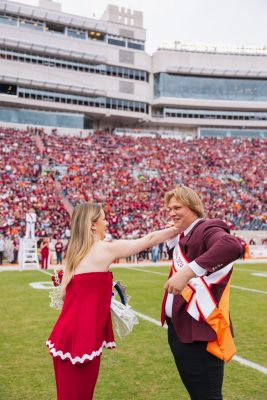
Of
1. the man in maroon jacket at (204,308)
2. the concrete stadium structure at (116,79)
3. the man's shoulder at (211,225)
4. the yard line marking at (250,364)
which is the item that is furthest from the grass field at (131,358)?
the concrete stadium structure at (116,79)

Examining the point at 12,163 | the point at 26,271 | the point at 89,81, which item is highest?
the point at 89,81

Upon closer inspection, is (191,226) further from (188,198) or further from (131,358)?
(131,358)

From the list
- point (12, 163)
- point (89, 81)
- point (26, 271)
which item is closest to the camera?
point (26, 271)

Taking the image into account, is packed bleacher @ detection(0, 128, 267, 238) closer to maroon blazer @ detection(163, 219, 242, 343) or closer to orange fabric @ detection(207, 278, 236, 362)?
maroon blazer @ detection(163, 219, 242, 343)

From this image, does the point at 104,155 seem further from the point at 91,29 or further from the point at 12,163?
the point at 91,29

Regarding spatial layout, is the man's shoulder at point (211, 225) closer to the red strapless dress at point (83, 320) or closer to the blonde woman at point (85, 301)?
the blonde woman at point (85, 301)

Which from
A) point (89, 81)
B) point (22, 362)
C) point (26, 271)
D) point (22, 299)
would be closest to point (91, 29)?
point (89, 81)

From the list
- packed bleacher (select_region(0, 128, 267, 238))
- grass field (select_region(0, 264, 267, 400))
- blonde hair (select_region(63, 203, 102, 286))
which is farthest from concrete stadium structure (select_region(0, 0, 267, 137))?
blonde hair (select_region(63, 203, 102, 286))

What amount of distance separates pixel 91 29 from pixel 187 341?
54.1 metres

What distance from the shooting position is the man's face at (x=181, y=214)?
294 centimetres

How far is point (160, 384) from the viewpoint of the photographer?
4.91 meters

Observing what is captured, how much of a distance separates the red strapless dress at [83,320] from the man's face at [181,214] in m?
0.66

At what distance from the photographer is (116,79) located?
53062mm

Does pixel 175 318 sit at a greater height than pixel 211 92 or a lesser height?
lesser
